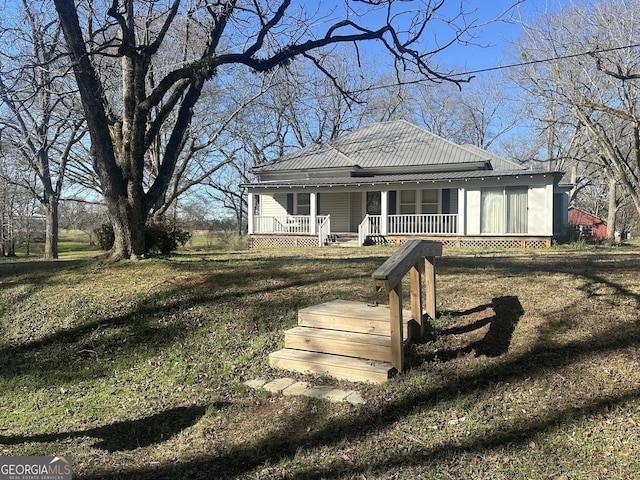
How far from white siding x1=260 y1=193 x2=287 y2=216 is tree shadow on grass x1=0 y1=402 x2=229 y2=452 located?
69.1 feet

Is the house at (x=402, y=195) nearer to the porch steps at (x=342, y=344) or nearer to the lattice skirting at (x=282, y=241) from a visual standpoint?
the lattice skirting at (x=282, y=241)

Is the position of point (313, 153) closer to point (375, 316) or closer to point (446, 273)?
point (446, 273)

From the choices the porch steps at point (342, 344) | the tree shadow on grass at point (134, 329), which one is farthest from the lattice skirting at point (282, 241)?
the porch steps at point (342, 344)

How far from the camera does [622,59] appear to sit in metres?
17.8

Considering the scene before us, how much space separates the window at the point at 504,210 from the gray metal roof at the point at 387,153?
189cm

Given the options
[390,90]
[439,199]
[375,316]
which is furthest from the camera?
[390,90]

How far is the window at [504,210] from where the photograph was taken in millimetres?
19328

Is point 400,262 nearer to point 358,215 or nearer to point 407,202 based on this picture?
point 407,202

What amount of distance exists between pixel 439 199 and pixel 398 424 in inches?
754

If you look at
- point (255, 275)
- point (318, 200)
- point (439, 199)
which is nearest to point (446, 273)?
point (255, 275)

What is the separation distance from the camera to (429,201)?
22531 mm

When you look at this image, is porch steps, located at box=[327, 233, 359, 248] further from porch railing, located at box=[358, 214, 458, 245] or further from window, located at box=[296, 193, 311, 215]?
window, located at box=[296, 193, 311, 215]

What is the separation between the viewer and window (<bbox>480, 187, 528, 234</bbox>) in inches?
761

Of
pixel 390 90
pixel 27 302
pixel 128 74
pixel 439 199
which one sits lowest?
pixel 27 302
